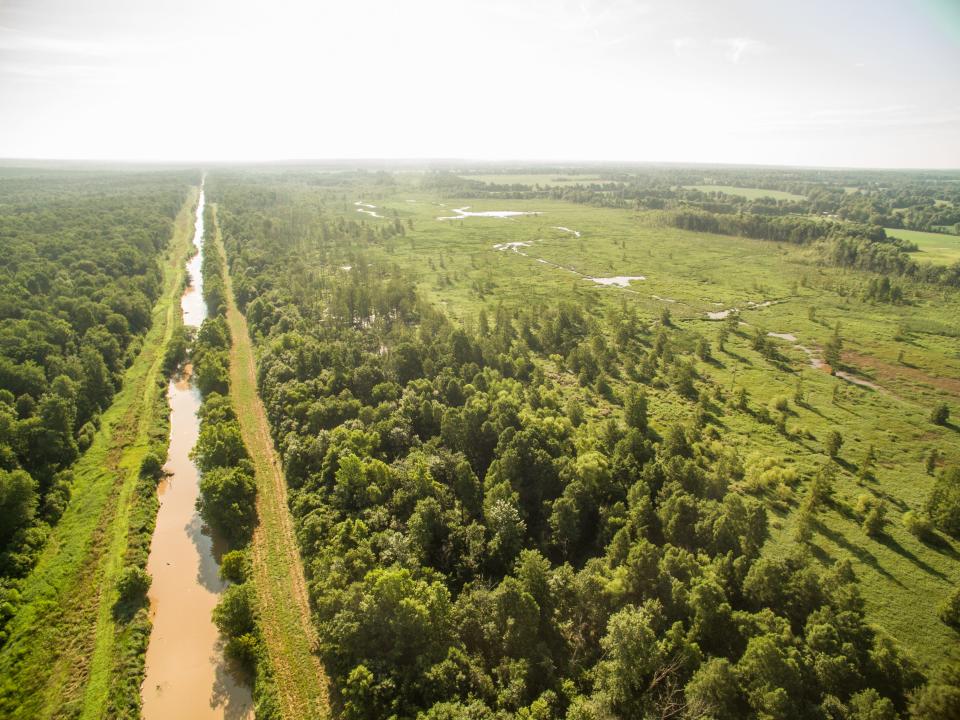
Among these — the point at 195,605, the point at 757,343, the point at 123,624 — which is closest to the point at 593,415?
the point at 757,343

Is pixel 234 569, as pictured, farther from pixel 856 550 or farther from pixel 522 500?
pixel 856 550

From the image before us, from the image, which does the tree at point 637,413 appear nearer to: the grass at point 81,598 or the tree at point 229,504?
the tree at point 229,504

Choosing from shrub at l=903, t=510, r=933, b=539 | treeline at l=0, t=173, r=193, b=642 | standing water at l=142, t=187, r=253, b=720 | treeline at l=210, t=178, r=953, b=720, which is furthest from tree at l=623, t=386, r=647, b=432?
treeline at l=0, t=173, r=193, b=642

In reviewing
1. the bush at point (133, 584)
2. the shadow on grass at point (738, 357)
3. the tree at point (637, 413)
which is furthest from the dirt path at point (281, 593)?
the shadow on grass at point (738, 357)

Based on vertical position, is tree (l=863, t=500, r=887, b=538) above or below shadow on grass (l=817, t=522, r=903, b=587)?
above

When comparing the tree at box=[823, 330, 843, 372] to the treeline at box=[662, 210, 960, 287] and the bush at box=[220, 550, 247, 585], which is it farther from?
the bush at box=[220, 550, 247, 585]

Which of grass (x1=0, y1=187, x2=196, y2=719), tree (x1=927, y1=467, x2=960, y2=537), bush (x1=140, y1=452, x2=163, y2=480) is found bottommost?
grass (x1=0, y1=187, x2=196, y2=719)

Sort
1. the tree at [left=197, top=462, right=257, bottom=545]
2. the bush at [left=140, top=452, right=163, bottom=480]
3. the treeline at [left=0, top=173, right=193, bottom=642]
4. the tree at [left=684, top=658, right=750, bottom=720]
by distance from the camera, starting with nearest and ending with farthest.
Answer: the tree at [left=684, top=658, right=750, bottom=720], the treeline at [left=0, top=173, right=193, bottom=642], the tree at [left=197, top=462, right=257, bottom=545], the bush at [left=140, top=452, right=163, bottom=480]
